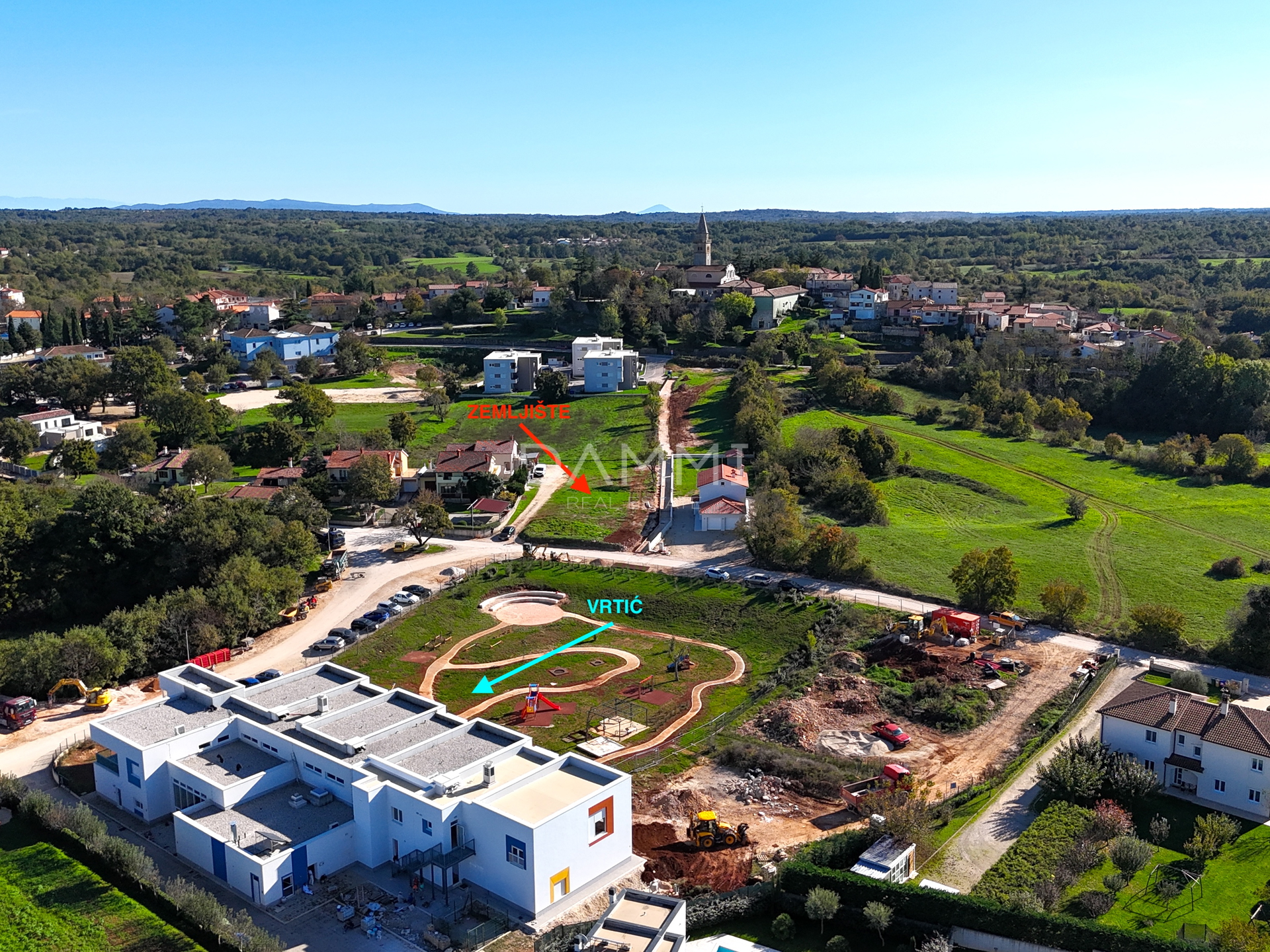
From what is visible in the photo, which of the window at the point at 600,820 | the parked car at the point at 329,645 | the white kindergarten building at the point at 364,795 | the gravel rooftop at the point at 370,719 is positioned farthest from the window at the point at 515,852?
the parked car at the point at 329,645

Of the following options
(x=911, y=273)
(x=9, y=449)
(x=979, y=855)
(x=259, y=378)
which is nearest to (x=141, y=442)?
(x=9, y=449)

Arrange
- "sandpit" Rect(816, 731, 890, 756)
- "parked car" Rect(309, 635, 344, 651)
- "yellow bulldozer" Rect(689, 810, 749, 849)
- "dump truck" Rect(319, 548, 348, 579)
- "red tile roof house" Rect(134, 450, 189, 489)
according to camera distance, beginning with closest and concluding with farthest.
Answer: "yellow bulldozer" Rect(689, 810, 749, 849) < "sandpit" Rect(816, 731, 890, 756) < "parked car" Rect(309, 635, 344, 651) < "dump truck" Rect(319, 548, 348, 579) < "red tile roof house" Rect(134, 450, 189, 489)

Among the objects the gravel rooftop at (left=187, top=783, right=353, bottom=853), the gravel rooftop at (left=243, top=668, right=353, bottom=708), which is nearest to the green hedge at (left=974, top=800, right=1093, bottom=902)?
Result: the gravel rooftop at (left=187, top=783, right=353, bottom=853)

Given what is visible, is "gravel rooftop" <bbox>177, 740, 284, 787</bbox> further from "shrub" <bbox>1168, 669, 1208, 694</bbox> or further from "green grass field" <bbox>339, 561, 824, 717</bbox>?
"shrub" <bbox>1168, 669, 1208, 694</bbox>

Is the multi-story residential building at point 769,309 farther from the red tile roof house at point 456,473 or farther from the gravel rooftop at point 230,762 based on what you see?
the gravel rooftop at point 230,762

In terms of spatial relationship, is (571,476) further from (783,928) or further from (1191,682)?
(783,928)

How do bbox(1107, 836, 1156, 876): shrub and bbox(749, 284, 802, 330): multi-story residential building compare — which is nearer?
bbox(1107, 836, 1156, 876): shrub
